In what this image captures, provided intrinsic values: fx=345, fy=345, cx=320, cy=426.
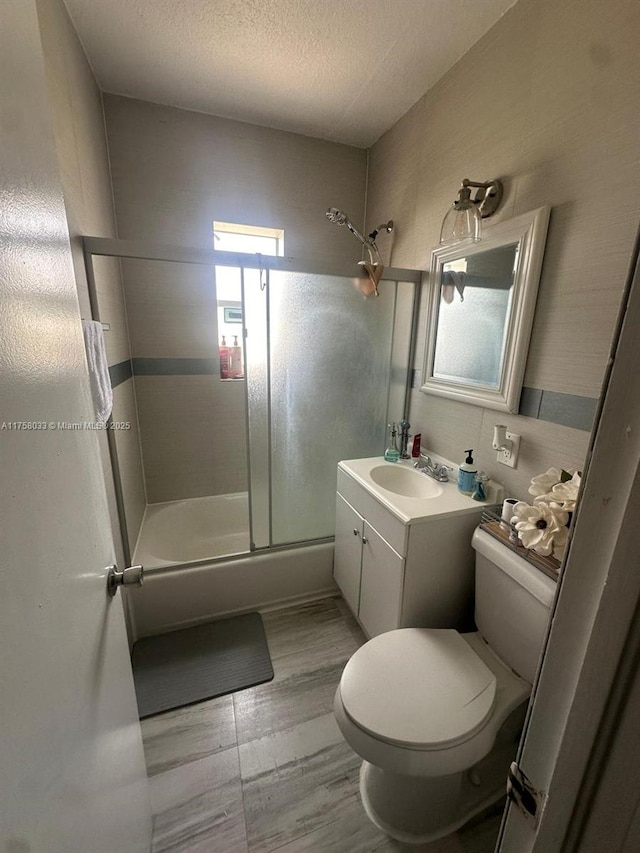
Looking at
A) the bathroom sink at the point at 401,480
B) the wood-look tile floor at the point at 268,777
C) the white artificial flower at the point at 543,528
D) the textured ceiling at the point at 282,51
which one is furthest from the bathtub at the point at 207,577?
the textured ceiling at the point at 282,51

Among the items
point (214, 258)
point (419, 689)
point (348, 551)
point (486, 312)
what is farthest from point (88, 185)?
point (419, 689)

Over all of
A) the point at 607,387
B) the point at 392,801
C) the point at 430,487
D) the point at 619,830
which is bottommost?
the point at 392,801

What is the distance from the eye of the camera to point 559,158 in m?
1.11

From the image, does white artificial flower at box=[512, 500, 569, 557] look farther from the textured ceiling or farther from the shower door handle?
the textured ceiling

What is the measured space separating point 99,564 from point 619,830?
0.83 meters

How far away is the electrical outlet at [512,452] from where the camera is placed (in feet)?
4.28

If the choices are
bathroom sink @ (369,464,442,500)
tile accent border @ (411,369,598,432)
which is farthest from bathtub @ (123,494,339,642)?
tile accent border @ (411,369,598,432)

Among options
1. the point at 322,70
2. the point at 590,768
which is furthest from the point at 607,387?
the point at 322,70

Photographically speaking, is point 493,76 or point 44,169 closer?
point 44,169

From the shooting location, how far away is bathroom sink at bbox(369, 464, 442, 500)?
5.28ft

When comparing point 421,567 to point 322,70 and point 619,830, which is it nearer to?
point 619,830

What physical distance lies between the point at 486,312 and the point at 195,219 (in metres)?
1.70

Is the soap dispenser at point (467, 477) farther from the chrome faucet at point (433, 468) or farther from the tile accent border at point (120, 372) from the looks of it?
the tile accent border at point (120, 372)

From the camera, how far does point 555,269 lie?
3.78 feet
